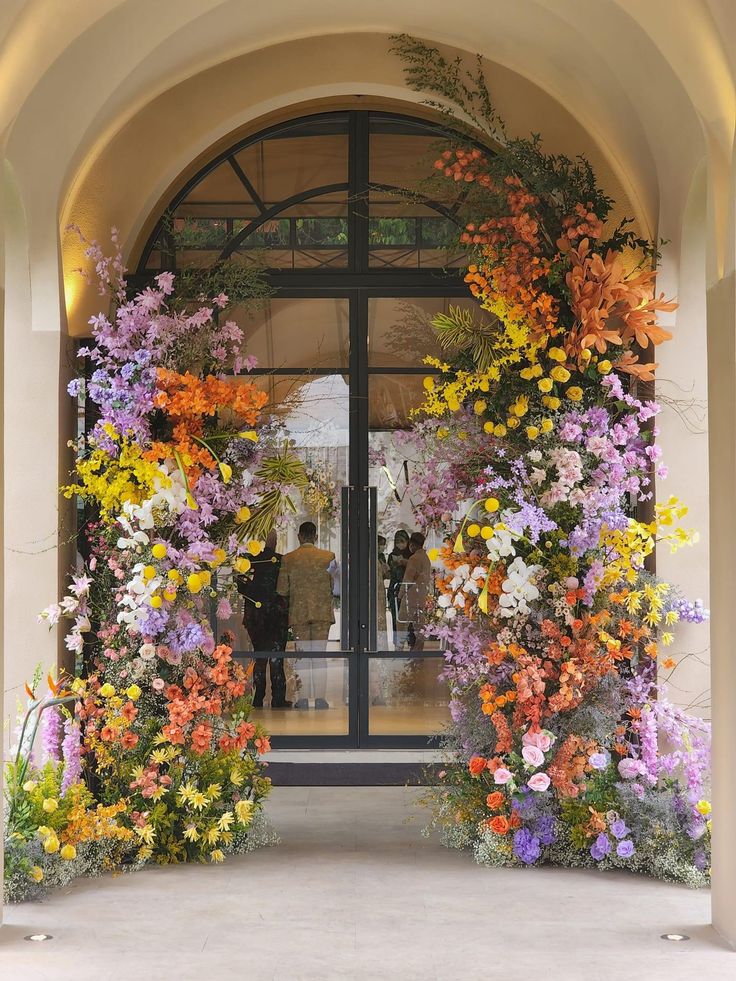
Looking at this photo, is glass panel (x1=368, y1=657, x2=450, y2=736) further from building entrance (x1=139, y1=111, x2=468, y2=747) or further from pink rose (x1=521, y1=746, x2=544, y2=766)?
pink rose (x1=521, y1=746, x2=544, y2=766)

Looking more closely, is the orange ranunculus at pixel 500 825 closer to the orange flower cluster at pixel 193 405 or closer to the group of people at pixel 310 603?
the group of people at pixel 310 603

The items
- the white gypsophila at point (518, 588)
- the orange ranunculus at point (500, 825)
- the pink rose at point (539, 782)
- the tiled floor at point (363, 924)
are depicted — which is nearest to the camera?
the tiled floor at point (363, 924)

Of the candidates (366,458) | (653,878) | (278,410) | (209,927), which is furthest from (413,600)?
(209,927)

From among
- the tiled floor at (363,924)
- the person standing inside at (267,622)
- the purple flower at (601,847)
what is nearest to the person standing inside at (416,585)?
the person standing inside at (267,622)

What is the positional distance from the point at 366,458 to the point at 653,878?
12.1 ft

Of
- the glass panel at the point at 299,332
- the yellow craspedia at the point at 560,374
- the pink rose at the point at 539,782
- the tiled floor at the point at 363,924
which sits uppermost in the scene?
the glass panel at the point at 299,332

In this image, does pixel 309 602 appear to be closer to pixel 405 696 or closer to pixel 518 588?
pixel 405 696

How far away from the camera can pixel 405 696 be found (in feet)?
28.4

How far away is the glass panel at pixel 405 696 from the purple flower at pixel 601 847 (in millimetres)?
2368

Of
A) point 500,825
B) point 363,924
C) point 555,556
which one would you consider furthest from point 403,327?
point 363,924

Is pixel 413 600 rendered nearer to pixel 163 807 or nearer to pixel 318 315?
pixel 318 315

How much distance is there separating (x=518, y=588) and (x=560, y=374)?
122 cm

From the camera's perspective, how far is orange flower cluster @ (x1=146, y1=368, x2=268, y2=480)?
6.57 metres

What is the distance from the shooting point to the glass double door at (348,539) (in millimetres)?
8617
